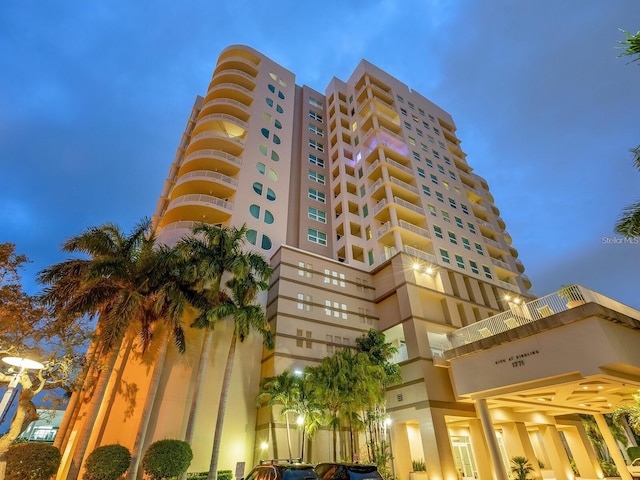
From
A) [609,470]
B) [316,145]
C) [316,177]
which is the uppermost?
[316,145]

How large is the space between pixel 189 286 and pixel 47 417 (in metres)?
9.36

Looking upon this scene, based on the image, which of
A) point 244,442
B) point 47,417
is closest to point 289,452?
point 244,442

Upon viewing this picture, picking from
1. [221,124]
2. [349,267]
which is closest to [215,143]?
[221,124]

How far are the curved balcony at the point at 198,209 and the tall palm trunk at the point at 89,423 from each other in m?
14.1

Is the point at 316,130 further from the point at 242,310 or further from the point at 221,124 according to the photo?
the point at 242,310

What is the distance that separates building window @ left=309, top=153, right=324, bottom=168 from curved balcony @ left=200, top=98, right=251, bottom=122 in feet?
30.6

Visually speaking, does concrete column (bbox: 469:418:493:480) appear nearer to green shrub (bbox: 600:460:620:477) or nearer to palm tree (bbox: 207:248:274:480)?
green shrub (bbox: 600:460:620:477)

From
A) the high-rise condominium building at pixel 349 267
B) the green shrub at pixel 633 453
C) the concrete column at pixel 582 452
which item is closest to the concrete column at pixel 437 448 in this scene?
the high-rise condominium building at pixel 349 267

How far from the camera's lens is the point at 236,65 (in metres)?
42.8

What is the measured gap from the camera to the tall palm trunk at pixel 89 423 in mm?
14992

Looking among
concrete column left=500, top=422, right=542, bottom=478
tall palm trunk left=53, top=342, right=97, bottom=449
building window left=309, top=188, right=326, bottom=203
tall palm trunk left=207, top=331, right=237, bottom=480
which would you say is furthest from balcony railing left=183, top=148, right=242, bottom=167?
concrete column left=500, top=422, right=542, bottom=478

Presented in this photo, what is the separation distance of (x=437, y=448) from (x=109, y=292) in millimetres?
21425

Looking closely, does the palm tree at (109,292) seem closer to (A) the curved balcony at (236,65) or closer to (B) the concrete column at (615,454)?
(B) the concrete column at (615,454)

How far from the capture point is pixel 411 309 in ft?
87.6
